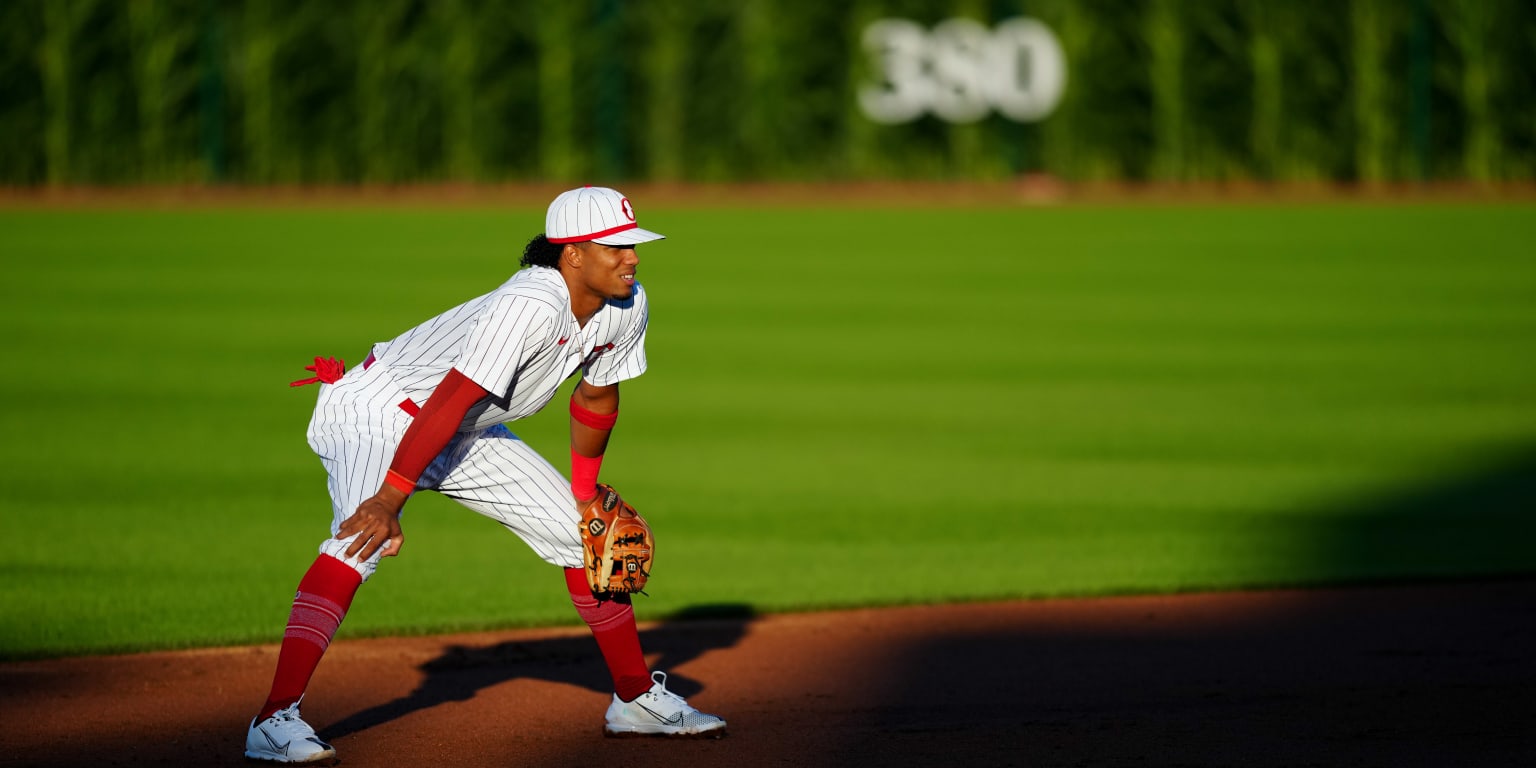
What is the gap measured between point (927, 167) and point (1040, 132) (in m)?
1.65

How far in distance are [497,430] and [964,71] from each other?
810 inches

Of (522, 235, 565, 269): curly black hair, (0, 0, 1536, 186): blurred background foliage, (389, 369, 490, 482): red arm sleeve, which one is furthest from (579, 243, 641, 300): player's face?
(0, 0, 1536, 186): blurred background foliage

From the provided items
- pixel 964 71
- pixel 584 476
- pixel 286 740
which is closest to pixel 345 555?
pixel 286 740

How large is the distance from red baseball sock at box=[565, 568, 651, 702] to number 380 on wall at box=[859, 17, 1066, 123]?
20.4 m

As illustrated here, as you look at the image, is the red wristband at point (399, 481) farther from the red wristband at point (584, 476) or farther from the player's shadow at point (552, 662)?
the player's shadow at point (552, 662)

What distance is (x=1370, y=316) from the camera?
1627 centimetres

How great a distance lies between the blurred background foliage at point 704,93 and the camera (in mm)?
23969

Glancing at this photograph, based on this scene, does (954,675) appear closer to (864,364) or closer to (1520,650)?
(1520,650)

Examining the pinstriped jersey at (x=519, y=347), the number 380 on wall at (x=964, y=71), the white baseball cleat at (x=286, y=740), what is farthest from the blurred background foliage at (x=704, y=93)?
the white baseball cleat at (x=286, y=740)

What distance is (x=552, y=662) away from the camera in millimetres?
6309

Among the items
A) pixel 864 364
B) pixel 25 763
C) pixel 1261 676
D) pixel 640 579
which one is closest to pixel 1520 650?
pixel 1261 676

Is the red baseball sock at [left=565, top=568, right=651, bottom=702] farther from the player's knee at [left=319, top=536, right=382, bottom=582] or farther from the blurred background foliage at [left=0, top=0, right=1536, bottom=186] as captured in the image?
the blurred background foliage at [left=0, top=0, right=1536, bottom=186]

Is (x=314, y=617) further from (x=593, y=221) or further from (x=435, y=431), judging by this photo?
(x=593, y=221)

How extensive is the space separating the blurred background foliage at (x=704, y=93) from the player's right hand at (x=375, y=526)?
2090 centimetres
